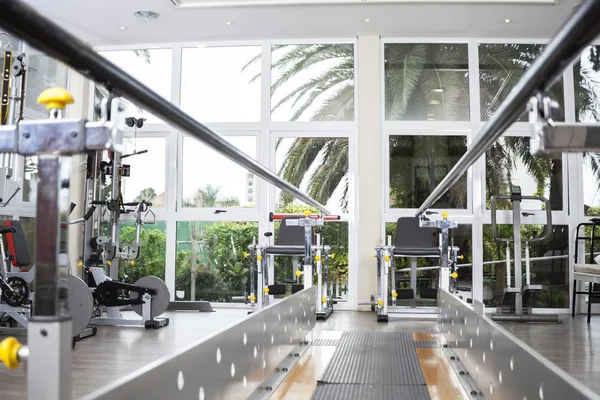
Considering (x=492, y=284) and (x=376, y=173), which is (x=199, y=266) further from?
(x=492, y=284)

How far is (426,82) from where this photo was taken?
665 cm

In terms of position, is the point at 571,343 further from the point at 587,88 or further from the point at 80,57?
the point at 80,57

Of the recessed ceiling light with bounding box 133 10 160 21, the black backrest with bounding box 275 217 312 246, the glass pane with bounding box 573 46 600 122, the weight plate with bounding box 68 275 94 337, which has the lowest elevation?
the weight plate with bounding box 68 275 94 337

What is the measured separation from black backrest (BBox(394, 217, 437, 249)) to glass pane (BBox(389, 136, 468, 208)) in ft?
1.38

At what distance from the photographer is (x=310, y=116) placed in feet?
22.0

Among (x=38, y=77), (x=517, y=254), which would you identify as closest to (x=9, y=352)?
(x=517, y=254)

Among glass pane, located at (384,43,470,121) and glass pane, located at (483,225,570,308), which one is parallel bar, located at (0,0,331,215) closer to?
glass pane, located at (384,43,470,121)

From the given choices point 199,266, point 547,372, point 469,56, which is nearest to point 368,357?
point 547,372

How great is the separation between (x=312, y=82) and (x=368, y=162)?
3.69 feet

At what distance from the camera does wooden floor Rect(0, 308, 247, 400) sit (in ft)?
9.36

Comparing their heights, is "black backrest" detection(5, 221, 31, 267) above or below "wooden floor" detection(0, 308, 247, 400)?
above

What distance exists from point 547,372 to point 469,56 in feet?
19.8

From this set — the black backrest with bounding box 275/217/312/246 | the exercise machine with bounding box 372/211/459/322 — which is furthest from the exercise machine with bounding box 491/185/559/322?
the black backrest with bounding box 275/217/312/246

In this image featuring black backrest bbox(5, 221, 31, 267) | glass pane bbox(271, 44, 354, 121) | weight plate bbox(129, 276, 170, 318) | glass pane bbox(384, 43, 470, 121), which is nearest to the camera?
black backrest bbox(5, 221, 31, 267)
